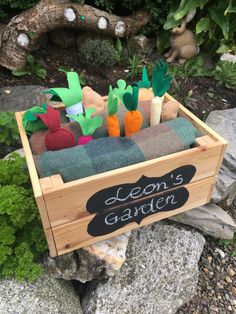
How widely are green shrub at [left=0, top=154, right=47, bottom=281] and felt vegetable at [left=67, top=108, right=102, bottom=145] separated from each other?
0.37 meters

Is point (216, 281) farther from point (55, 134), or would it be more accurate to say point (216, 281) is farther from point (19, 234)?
point (55, 134)

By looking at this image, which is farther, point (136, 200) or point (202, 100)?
point (202, 100)

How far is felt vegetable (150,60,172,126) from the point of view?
1274 millimetres

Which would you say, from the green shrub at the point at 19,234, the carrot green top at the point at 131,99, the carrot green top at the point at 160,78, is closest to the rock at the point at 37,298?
the green shrub at the point at 19,234

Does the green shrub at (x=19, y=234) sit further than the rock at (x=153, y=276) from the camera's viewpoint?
No

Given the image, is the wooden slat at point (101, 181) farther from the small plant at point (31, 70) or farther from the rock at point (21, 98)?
the small plant at point (31, 70)

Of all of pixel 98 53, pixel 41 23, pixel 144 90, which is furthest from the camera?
pixel 98 53

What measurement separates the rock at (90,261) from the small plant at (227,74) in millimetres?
2178

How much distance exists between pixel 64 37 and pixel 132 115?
7.16 ft

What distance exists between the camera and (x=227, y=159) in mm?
1932

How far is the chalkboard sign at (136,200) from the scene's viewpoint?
3.81 ft

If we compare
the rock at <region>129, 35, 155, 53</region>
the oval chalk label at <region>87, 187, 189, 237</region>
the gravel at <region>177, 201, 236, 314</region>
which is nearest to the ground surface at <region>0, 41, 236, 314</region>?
the gravel at <region>177, 201, 236, 314</region>

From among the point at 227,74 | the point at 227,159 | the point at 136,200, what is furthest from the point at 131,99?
the point at 227,74

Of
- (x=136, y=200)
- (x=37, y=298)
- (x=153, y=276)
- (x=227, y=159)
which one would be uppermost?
(x=136, y=200)
